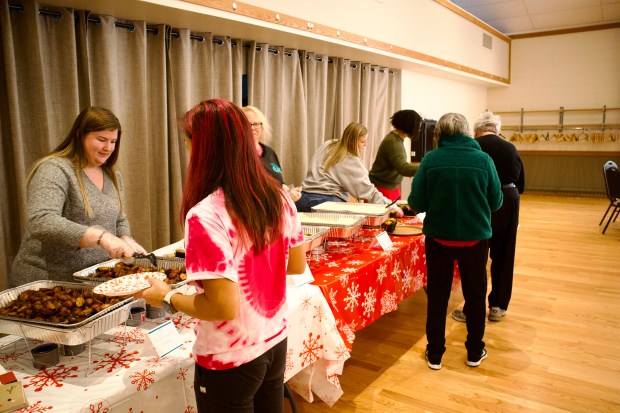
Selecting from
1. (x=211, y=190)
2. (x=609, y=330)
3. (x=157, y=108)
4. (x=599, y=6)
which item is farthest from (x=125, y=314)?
(x=599, y=6)

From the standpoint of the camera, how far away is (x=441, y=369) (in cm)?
255

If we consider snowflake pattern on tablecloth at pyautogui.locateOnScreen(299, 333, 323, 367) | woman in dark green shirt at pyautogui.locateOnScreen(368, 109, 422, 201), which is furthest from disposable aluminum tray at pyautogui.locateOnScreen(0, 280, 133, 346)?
woman in dark green shirt at pyautogui.locateOnScreen(368, 109, 422, 201)

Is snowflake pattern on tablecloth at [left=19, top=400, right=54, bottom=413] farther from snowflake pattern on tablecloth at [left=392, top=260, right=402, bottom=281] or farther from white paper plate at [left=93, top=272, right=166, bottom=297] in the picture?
snowflake pattern on tablecloth at [left=392, top=260, right=402, bottom=281]

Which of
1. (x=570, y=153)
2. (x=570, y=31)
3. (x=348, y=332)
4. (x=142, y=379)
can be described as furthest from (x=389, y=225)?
(x=570, y=31)

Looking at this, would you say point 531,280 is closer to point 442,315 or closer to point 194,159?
point 442,315

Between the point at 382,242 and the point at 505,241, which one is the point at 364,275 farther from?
the point at 505,241

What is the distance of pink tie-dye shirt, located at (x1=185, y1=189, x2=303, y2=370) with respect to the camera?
0.95 m

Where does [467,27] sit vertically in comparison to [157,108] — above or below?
above

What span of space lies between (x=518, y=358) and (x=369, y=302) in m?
1.04

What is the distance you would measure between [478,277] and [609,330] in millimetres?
1335

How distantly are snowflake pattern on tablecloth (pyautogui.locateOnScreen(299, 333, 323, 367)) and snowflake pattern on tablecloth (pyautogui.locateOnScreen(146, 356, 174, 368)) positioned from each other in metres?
0.63

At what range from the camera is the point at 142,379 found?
45.8 inches

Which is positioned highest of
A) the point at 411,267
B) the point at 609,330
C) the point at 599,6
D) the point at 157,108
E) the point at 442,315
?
the point at 599,6

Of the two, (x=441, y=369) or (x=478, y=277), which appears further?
(x=441, y=369)
